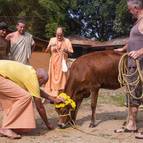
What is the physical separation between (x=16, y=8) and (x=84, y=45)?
601cm

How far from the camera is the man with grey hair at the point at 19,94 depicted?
750cm

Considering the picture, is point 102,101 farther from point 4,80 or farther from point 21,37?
point 4,80

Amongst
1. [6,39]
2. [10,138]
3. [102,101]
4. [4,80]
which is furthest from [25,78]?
[102,101]

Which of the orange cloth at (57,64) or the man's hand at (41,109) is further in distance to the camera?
the orange cloth at (57,64)

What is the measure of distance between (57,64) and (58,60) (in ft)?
0.33

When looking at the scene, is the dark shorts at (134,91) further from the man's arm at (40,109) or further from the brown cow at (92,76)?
the man's arm at (40,109)

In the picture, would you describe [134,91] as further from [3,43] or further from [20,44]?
[20,44]

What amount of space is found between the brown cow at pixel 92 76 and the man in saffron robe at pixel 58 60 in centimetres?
251

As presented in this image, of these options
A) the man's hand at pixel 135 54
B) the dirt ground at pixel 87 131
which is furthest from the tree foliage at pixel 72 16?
the man's hand at pixel 135 54

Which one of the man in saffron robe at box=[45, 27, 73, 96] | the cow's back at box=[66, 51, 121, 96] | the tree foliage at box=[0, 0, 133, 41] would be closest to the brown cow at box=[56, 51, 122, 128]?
the cow's back at box=[66, 51, 121, 96]

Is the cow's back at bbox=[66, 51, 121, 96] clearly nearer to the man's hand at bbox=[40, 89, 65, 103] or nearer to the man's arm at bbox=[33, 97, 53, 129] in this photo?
the man's hand at bbox=[40, 89, 65, 103]

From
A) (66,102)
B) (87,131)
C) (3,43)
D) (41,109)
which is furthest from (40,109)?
(3,43)

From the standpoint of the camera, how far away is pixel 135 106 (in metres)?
7.68

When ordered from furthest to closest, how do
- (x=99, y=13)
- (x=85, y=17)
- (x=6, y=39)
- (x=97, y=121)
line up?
(x=85, y=17) → (x=99, y=13) → (x=6, y=39) → (x=97, y=121)
